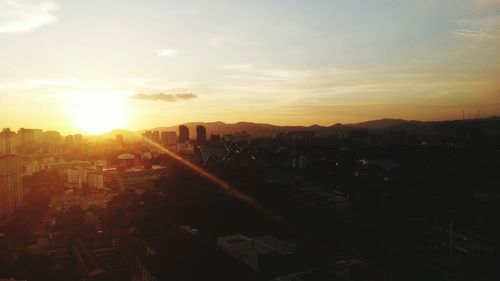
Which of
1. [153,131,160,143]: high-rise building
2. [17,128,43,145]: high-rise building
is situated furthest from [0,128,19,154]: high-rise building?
[153,131,160,143]: high-rise building

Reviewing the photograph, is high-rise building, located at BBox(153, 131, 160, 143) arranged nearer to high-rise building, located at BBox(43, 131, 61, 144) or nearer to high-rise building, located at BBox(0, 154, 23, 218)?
high-rise building, located at BBox(43, 131, 61, 144)

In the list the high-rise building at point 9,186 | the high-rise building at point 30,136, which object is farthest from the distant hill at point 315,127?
the high-rise building at point 9,186

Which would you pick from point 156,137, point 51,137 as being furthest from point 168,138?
point 51,137

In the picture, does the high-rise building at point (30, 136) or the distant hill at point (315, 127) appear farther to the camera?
the distant hill at point (315, 127)

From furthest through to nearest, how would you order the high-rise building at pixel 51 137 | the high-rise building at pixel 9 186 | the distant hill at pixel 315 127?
1. the distant hill at pixel 315 127
2. the high-rise building at pixel 51 137
3. the high-rise building at pixel 9 186

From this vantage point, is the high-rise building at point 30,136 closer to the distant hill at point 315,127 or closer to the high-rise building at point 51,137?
the high-rise building at point 51,137

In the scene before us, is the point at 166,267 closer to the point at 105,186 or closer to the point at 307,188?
the point at 307,188

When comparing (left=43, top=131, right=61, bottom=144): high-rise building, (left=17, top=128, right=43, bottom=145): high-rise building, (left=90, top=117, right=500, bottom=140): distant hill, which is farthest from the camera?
(left=90, top=117, right=500, bottom=140): distant hill

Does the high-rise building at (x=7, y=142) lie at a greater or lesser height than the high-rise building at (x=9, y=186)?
greater

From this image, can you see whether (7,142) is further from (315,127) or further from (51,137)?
(315,127)
